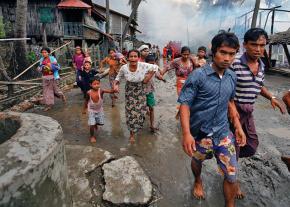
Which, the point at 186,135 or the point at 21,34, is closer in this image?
the point at 186,135

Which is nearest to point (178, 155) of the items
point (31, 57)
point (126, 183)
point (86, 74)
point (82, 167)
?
point (126, 183)

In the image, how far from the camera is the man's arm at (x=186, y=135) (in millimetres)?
2307

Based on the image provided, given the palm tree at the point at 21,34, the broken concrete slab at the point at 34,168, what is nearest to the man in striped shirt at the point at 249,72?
the broken concrete slab at the point at 34,168

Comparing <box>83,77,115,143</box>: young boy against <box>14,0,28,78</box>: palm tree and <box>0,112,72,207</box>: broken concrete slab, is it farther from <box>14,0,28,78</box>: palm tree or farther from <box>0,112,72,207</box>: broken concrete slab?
<box>14,0,28,78</box>: palm tree

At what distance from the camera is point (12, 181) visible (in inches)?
55.8

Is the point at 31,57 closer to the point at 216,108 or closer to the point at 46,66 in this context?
the point at 46,66

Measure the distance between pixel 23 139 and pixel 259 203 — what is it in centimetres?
250

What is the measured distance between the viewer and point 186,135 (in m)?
2.34

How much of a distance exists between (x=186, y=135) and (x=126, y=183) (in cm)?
123

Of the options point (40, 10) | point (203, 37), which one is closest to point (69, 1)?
point (40, 10)

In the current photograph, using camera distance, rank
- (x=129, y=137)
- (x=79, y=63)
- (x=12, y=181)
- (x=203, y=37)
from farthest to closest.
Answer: (x=203, y=37), (x=79, y=63), (x=129, y=137), (x=12, y=181)

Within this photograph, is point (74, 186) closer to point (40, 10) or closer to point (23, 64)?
point (23, 64)

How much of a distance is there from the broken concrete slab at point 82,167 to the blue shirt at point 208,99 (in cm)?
135

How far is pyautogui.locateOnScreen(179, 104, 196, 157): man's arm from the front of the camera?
2.31 m
